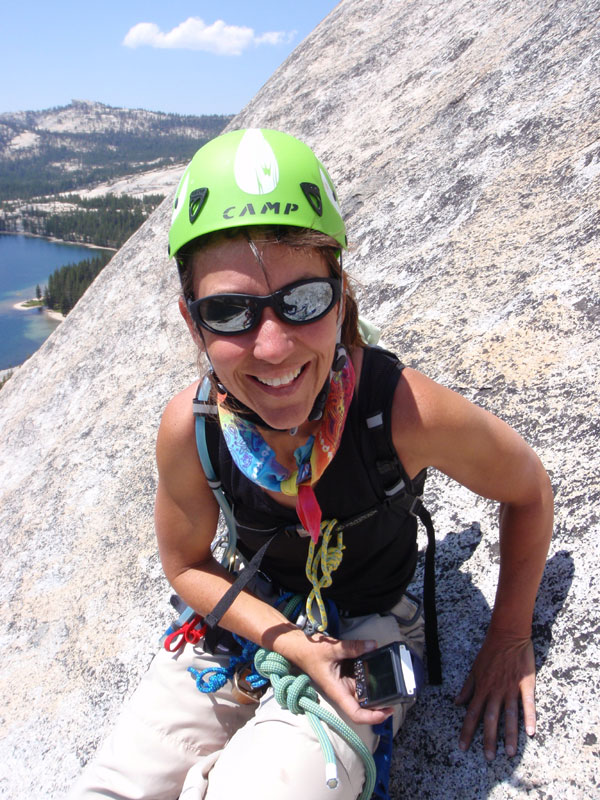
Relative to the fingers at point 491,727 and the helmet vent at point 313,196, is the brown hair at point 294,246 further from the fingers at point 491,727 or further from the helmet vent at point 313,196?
the fingers at point 491,727

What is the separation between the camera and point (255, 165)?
1.96m

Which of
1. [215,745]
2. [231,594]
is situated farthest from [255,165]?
[215,745]

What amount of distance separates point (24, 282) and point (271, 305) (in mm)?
130964

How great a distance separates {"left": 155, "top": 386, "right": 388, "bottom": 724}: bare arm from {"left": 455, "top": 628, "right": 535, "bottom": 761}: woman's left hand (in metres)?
→ 0.42

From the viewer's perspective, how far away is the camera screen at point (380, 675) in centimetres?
191

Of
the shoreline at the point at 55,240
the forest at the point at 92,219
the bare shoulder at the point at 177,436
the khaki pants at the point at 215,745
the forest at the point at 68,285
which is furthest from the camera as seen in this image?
the shoreline at the point at 55,240

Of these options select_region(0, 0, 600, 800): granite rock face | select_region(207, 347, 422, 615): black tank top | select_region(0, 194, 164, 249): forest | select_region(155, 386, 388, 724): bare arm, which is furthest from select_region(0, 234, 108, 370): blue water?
select_region(207, 347, 422, 615): black tank top

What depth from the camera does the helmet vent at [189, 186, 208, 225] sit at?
6.33 feet

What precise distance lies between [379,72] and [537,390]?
5.02 meters

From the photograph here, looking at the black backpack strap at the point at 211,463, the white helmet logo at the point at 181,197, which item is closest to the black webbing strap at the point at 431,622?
the black backpack strap at the point at 211,463

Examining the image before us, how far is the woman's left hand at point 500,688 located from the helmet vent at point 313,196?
5.53ft

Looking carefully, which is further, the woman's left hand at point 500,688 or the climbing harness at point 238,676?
the climbing harness at point 238,676

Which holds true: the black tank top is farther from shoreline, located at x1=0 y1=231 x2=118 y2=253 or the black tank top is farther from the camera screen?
shoreline, located at x1=0 y1=231 x2=118 y2=253

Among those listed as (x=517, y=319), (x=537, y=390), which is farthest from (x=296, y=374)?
(x=517, y=319)
